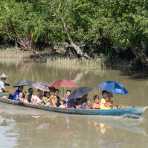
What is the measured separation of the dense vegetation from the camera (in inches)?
1291

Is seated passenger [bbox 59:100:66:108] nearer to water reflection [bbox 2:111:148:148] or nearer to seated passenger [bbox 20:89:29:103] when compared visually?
water reflection [bbox 2:111:148:148]

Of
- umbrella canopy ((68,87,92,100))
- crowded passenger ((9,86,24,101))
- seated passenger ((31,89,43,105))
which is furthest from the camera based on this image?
crowded passenger ((9,86,24,101))

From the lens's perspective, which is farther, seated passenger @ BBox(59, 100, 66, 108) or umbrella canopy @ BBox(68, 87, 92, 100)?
seated passenger @ BBox(59, 100, 66, 108)

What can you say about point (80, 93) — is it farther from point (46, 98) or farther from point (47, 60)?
point (47, 60)

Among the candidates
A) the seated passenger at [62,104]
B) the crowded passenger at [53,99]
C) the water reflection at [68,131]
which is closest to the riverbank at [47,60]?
the crowded passenger at [53,99]

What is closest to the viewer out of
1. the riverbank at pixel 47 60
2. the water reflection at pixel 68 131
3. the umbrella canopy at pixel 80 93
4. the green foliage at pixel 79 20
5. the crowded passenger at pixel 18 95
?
the water reflection at pixel 68 131

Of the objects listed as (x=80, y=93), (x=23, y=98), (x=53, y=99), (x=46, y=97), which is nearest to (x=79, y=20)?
(x=23, y=98)

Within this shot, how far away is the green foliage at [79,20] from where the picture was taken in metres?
32.6

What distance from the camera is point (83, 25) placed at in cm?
4006

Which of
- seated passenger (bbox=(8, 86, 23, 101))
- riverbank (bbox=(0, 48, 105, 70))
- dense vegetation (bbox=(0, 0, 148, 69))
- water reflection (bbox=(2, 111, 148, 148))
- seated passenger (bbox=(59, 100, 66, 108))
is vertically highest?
dense vegetation (bbox=(0, 0, 148, 69))

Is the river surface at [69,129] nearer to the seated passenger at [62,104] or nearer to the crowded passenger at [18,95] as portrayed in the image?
the seated passenger at [62,104]

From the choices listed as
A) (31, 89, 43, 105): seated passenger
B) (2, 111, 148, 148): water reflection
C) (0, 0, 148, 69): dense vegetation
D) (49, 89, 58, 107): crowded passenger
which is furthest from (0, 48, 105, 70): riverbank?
(2, 111, 148, 148): water reflection

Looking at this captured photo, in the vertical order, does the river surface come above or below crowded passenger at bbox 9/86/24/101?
below

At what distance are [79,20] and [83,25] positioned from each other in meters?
0.45
